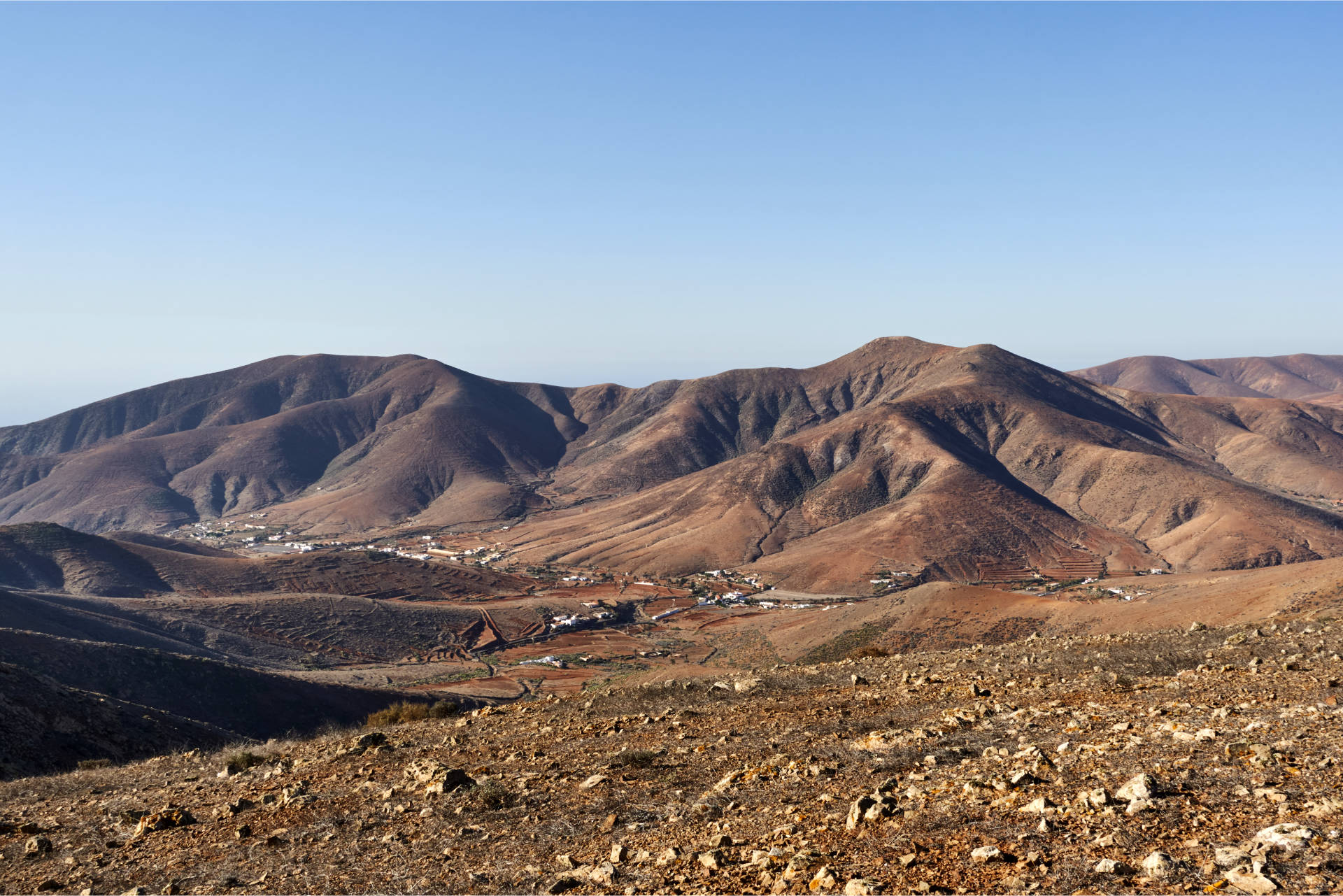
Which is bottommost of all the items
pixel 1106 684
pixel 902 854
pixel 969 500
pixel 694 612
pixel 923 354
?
pixel 694 612

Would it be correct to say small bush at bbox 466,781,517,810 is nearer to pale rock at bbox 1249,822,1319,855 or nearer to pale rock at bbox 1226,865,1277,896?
pale rock at bbox 1226,865,1277,896

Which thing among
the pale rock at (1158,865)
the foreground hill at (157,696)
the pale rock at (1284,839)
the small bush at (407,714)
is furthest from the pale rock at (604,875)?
the foreground hill at (157,696)

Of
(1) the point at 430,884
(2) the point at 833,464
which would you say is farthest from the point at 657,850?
(2) the point at 833,464

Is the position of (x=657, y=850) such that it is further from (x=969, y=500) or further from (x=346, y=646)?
(x=969, y=500)

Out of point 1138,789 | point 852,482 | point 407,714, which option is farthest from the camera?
point 852,482

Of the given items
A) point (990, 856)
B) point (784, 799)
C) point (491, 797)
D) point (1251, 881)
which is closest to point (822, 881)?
point (990, 856)

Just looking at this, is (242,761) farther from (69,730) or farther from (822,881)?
(69,730)
